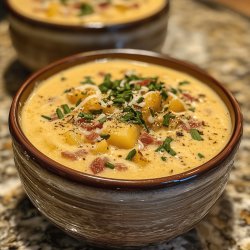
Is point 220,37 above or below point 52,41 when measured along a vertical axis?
below

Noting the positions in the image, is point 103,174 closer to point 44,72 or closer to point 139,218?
point 139,218

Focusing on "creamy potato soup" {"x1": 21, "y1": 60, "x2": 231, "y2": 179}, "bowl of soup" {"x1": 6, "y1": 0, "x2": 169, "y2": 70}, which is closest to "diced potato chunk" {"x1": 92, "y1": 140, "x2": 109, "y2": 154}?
"creamy potato soup" {"x1": 21, "y1": 60, "x2": 231, "y2": 179}

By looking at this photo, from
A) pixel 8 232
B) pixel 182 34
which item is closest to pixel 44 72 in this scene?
pixel 8 232

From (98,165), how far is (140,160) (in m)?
0.09

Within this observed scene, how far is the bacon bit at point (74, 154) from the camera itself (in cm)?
106

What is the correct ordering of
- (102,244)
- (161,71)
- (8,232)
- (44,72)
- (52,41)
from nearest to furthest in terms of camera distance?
(102,244) < (8,232) < (44,72) < (161,71) < (52,41)

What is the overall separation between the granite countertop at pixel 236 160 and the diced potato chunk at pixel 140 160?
236 mm

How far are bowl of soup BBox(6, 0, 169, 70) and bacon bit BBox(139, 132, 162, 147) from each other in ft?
2.01

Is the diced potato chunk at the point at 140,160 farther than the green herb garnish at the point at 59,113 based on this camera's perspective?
No

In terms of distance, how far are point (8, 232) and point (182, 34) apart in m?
1.45

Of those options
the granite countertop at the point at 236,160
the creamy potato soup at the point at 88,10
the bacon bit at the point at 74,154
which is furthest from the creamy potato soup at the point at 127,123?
the creamy potato soup at the point at 88,10

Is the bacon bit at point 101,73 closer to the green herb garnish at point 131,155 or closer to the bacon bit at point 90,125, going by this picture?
the bacon bit at point 90,125

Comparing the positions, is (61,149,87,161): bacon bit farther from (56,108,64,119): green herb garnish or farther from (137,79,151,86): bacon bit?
(137,79,151,86): bacon bit

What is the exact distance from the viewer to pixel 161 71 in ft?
4.89
